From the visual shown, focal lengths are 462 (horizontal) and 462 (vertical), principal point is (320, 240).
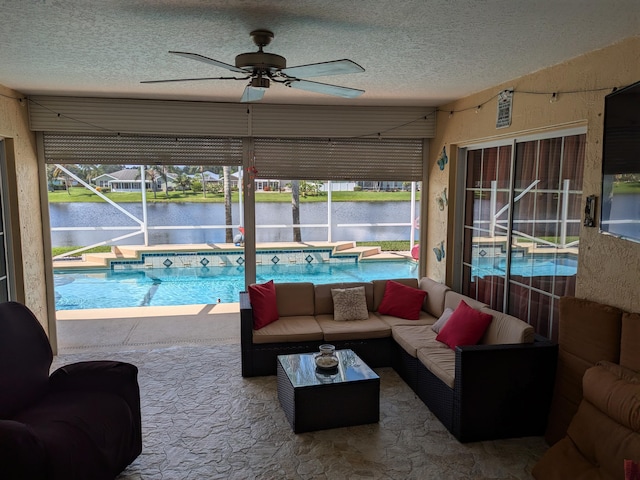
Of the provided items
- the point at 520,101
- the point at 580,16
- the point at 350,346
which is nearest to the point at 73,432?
the point at 350,346

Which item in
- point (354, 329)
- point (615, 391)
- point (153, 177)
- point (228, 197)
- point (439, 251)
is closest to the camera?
point (615, 391)

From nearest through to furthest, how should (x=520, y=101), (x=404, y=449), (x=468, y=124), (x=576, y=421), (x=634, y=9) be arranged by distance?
(x=634, y=9)
(x=576, y=421)
(x=404, y=449)
(x=520, y=101)
(x=468, y=124)

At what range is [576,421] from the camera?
2664 millimetres

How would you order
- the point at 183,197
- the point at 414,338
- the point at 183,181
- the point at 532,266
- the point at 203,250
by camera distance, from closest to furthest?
the point at 532,266, the point at 414,338, the point at 203,250, the point at 183,181, the point at 183,197

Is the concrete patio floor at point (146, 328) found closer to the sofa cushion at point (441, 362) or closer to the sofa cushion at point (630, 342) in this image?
the sofa cushion at point (441, 362)

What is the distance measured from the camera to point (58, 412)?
2627 millimetres

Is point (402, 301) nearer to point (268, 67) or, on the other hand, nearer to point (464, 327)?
point (464, 327)

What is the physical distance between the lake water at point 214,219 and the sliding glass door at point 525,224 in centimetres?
599

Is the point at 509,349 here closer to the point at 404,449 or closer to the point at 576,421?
the point at 576,421

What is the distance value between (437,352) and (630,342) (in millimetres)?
1456

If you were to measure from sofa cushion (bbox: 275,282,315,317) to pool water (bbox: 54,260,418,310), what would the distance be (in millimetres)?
3403

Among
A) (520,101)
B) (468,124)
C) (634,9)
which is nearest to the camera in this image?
(634,9)

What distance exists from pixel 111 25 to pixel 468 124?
3.45 meters

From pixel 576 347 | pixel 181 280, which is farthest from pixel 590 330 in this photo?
pixel 181 280
